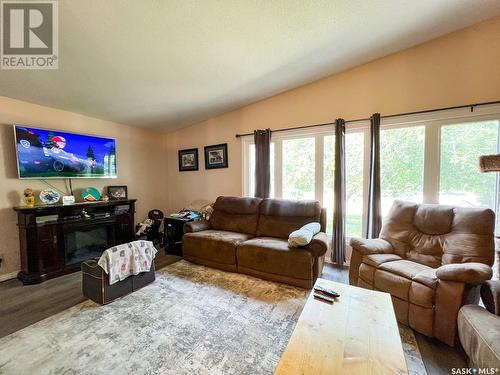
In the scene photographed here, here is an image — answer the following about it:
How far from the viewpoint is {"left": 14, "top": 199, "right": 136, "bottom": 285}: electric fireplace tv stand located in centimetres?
245

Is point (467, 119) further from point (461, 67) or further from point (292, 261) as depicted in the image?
point (292, 261)

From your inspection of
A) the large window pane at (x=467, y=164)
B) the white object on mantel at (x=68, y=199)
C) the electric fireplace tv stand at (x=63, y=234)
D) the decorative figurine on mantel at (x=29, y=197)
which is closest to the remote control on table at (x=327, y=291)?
the large window pane at (x=467, y=164)

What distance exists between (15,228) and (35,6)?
256cm

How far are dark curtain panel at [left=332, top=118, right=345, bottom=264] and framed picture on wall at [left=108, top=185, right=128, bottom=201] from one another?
346 cm

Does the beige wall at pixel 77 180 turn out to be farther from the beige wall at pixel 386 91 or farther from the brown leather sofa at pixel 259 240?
the brown leather sofa at pixel 259 240

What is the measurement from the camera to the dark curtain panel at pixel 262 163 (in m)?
3.42

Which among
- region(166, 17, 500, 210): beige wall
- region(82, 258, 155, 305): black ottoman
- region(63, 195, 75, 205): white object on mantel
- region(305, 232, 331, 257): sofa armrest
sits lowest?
region(82, 258, 155, 305): black ottoman

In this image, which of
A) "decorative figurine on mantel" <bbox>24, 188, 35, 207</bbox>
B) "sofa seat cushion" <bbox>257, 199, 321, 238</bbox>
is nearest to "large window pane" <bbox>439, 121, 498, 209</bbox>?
"sofa seat cushion" <bbox>257, 199, 321, 238</bbox>

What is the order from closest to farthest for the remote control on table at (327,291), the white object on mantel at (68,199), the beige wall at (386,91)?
the remote control on table at (327,291) → the beige wall at (386,91) → the white object on mantel at (68,199)

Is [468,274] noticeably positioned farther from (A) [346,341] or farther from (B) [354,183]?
(B) [354,183]

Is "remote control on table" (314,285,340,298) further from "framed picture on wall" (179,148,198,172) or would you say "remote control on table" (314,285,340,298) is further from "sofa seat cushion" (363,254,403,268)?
"framed picture on wall" (179,148,198,172)

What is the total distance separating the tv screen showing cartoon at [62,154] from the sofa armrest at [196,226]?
1592 millimetres

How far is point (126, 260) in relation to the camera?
2166mm

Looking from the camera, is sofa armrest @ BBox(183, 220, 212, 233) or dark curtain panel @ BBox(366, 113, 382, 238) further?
sofa armrest @ BBox(183, 220, 212, 233)
